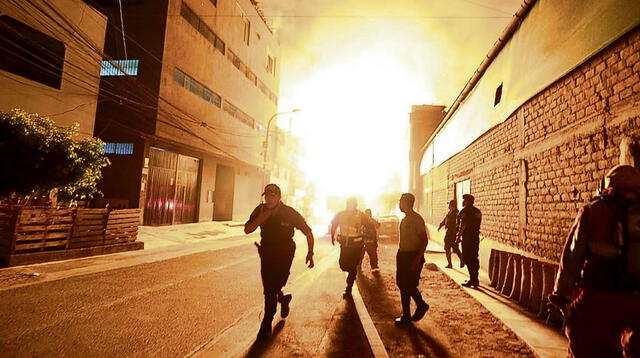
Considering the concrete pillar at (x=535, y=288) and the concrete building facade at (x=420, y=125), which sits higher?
the concrete building facade at (x=420, y=125)

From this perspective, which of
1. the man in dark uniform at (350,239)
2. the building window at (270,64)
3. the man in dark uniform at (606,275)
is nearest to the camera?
the man in dark uniform at (606,275)

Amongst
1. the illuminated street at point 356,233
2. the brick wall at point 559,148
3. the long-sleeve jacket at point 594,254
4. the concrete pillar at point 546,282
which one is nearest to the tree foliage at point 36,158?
the illuminated street at point 356,233

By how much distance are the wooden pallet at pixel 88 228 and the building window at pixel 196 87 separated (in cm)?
1070

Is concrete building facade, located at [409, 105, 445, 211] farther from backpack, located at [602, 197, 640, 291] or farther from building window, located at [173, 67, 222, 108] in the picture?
backpack, located at [602, 197, 640, 291]

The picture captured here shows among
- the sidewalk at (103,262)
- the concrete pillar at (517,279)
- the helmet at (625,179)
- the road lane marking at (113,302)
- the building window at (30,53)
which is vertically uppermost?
the building window at (30,53)

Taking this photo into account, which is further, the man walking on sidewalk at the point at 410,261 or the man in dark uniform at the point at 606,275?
the man walking on sidewalk at the point at 410,261

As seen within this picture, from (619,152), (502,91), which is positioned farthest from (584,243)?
(502,91)

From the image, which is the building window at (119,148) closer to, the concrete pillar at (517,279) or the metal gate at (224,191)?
the metal gate at (224,191)

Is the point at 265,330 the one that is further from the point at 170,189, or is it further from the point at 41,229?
the point at 170,189

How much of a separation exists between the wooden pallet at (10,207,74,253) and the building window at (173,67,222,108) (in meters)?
11.5

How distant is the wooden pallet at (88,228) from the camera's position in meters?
8.98

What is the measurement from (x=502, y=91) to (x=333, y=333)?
7.61 meters

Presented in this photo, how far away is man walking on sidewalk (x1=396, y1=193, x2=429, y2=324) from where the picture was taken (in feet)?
15.2

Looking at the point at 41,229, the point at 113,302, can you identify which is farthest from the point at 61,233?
the point at 113,302
